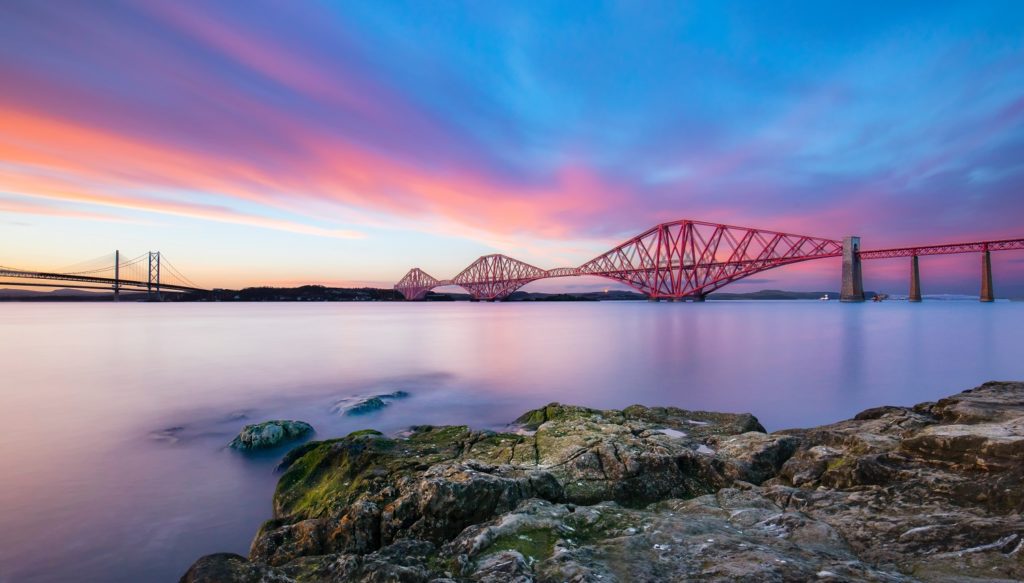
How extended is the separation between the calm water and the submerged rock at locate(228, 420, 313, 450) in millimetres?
316

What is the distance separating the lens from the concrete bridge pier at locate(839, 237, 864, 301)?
69.6 metres

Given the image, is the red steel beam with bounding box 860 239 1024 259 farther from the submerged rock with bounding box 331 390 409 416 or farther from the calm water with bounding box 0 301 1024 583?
the submerged rock with bounding box 331 390 409 416

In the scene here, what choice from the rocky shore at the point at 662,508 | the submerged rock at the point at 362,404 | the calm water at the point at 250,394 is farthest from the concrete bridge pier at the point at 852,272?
the submerged rock at the point at 362,404

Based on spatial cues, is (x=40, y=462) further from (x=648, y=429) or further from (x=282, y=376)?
(x=648, y=429)

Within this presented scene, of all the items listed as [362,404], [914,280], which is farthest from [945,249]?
[362,404]

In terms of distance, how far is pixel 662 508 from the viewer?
4152mm

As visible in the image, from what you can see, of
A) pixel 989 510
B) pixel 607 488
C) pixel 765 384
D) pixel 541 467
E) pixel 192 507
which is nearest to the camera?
pixel 989 510

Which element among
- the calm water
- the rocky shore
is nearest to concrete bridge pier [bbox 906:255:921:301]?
the calm water

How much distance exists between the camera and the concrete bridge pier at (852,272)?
69562 mm

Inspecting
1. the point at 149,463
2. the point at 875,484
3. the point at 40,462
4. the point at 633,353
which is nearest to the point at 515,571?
the point at 875,484

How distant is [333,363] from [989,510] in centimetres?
1817

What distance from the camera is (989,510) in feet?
Answer: 10.8

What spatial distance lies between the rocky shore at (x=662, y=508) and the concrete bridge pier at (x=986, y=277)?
8329cm

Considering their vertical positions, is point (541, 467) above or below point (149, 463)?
above
